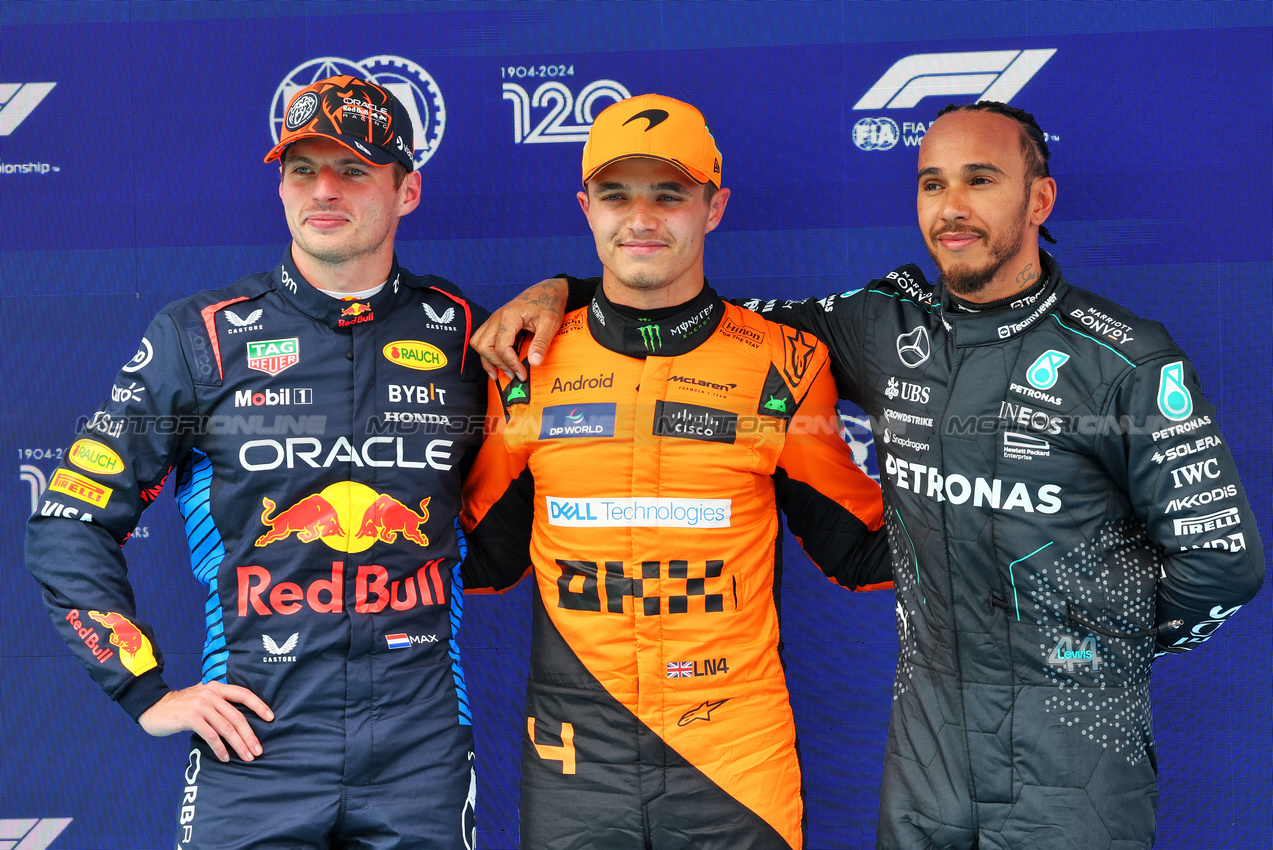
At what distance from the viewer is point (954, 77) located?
2.80 meters

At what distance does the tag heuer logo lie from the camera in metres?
2.13

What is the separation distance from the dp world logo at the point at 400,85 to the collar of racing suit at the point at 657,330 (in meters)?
1.05

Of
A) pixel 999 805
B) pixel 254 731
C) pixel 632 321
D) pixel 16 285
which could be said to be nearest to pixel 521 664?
pixel 254 731

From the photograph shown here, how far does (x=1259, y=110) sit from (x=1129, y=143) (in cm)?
35

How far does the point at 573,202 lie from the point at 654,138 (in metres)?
0.85

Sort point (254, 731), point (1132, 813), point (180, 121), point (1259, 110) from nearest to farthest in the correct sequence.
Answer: point (1132, 813)
point (254, 731)
point (1259, 110)
point (180, 121)

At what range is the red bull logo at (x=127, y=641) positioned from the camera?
6.62ft

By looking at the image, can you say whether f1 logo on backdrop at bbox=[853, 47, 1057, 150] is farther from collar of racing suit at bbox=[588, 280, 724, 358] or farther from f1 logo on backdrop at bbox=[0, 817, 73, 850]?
f1 logo on backdrop at bbox=[0, 817, 73, 850]

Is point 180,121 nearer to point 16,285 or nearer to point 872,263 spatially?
point 16,285

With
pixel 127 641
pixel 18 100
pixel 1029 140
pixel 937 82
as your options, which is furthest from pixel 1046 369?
pixel 18 100

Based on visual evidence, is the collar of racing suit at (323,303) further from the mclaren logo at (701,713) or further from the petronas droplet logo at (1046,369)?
the petronas droplet logo at (1046,369)

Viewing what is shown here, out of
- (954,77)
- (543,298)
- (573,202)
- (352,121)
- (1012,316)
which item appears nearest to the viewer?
(1012,316)

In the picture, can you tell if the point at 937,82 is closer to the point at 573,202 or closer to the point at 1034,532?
the point at 573,202

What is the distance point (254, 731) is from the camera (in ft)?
6.79
